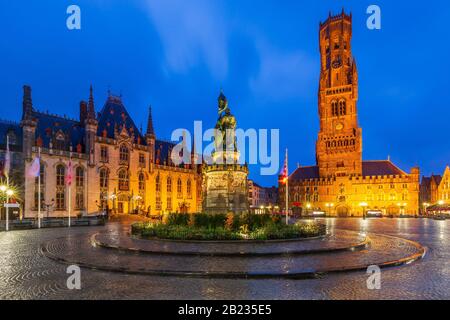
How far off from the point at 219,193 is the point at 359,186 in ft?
236

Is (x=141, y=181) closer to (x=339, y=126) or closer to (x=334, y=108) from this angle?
(x=339, y=126)

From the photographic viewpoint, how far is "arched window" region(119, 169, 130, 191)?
210 ft

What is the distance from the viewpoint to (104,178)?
61719 mm

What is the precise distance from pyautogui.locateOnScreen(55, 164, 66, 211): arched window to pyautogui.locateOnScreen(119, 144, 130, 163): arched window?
10736 mm

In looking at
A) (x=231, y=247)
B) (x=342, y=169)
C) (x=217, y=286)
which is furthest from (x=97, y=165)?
(x=342, y=169)

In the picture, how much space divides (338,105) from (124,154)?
63.6 metres

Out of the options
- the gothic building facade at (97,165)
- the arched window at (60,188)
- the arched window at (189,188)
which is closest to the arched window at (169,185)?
the gothic building facade at (97,165)

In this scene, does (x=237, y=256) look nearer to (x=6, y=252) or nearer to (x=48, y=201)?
(x=6, y=252)

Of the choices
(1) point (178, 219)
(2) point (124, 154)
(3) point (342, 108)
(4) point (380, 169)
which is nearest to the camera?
(1) point (178, 219)

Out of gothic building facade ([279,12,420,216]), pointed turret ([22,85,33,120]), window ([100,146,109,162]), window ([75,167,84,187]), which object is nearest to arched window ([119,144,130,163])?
window ([100,146,109,162])

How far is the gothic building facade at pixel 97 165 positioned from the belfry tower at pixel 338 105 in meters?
42.1

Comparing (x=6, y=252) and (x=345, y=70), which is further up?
(x=345, y=70)
